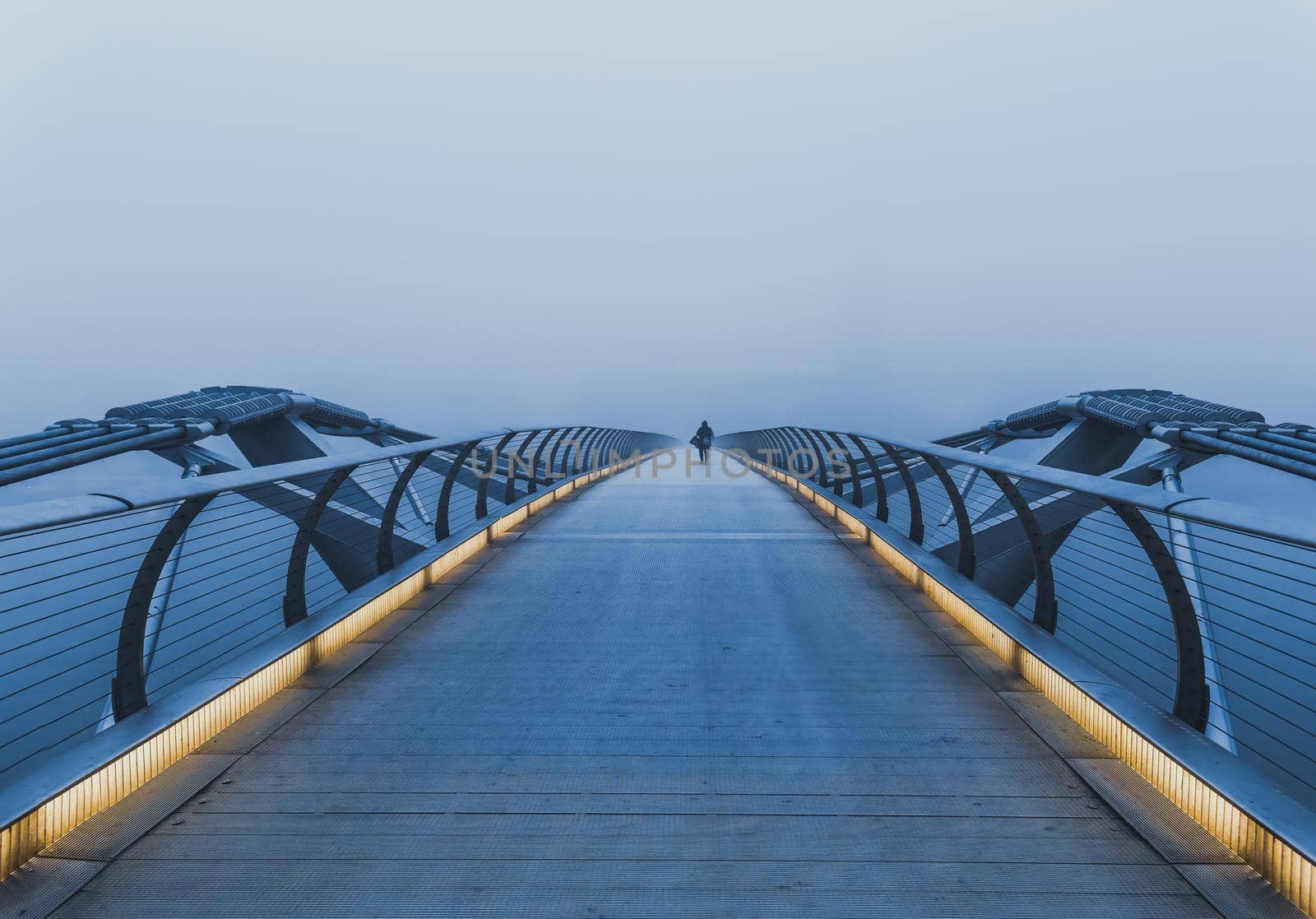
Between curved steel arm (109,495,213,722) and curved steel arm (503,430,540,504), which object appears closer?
curved steel arm (109,495,213,722)

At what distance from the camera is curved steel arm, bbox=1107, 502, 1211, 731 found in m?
2.99

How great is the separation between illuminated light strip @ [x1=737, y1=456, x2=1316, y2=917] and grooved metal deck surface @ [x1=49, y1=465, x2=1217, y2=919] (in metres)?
0.15

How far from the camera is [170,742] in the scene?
9.78 ft

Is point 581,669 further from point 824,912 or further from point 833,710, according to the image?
point 824,912

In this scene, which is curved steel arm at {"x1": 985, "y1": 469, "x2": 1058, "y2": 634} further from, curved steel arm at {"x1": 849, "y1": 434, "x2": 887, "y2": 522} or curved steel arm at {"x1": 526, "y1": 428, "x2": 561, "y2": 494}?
curved steel arm at {"x1": 526, "y1": 428, "x2": 561, "y2": 494}

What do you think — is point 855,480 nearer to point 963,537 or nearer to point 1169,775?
point 963,537

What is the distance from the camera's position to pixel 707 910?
7.20ft

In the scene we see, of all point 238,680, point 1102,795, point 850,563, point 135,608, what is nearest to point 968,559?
point 850,563

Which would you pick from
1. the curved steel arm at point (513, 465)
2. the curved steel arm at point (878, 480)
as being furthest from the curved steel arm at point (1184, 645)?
the curved steel arm at point (513, 465)

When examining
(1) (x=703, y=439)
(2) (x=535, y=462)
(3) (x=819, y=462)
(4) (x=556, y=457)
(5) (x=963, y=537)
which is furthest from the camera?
(1) (x=703, y=439)

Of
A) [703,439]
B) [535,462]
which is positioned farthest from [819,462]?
[703,439]

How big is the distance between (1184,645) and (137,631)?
13.1 ft

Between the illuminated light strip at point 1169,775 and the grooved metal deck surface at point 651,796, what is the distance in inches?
6.1

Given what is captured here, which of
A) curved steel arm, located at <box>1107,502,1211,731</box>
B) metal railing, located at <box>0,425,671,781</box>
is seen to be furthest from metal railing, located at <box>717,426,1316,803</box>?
metal railing, located at <box>0,425,671,781</box>
